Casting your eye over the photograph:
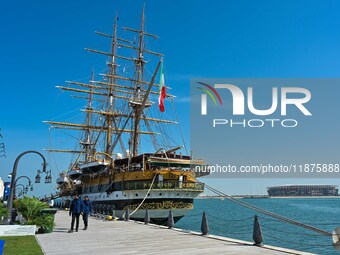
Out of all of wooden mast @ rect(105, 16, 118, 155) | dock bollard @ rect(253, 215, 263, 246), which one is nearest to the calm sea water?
dock bollard @ rect(253, 215, 263, 246)

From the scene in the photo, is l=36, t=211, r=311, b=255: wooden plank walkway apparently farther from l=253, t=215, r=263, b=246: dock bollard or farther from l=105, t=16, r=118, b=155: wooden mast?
l=105, t=16, r=118, b=155: wooden mast

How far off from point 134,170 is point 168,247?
2246cm

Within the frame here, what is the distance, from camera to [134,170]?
3316 cm

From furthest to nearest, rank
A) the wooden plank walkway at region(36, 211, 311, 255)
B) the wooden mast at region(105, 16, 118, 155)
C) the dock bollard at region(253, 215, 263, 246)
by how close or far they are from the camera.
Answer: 1. the wooden mast at region(105, 16, 118, 155)
2. the dock bollard at region(253, 215, 263, 246)
3. the wooden plank walkway at region(36, 211, 311, 255)

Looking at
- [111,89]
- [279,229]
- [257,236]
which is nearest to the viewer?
[257,236]

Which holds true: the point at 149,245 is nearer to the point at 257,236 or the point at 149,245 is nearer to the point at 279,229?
the point at 257,236

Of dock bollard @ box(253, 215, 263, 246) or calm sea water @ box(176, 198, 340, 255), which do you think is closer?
dock bollard @ box(253, 215, 263, 246)

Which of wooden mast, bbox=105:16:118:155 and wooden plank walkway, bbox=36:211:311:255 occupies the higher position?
wooden mast, bbox=105:16:118:155

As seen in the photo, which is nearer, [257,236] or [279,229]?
[257,236]

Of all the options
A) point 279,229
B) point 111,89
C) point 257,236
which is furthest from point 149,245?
point 111,89

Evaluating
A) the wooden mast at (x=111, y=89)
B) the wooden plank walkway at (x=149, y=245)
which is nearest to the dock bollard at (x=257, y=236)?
the wooden plank walkway at (x=149, y=245)

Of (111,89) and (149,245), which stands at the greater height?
(111,89)

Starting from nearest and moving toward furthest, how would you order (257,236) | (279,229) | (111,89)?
(257,236), (279,229), (111,89)

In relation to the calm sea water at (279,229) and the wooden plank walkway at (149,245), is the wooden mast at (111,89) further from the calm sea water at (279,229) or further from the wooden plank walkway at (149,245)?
A: the wooden plank walkway at (149,245)
